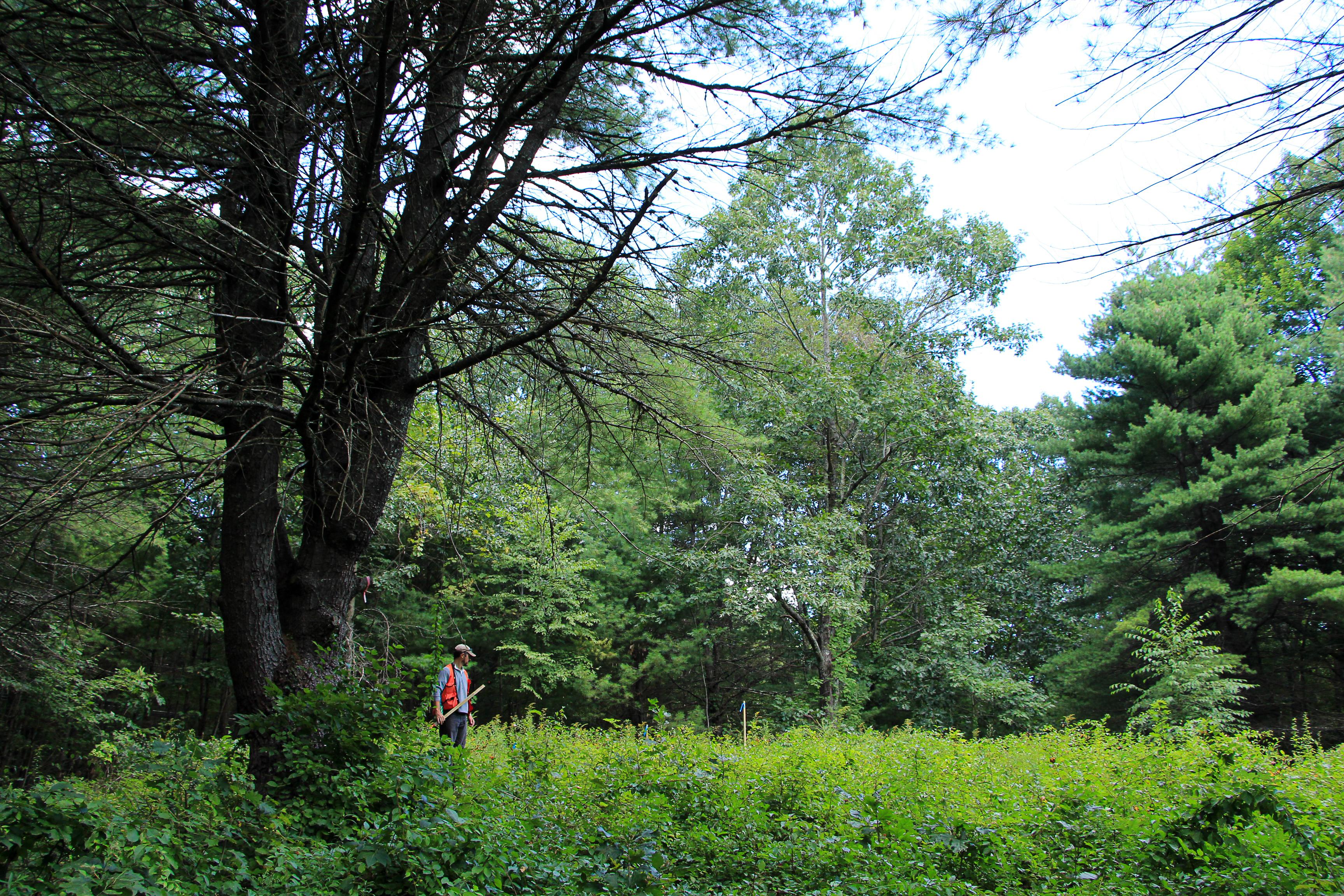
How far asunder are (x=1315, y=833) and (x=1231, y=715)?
9110 millimetres

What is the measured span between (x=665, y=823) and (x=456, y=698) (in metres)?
3.73

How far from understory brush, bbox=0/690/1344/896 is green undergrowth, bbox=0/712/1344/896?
0.01 meters

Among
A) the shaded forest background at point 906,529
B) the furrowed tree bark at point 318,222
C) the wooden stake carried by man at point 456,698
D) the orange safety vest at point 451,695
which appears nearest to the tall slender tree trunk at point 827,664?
the shaded forest background at point 906,529

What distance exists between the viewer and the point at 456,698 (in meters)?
7.14

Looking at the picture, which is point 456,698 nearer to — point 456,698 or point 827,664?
point 456,698

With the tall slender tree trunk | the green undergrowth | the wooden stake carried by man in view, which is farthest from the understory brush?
the tall slender tree trunk

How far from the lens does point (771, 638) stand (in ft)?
68.1

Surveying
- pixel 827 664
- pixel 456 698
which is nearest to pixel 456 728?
pixel 456 698

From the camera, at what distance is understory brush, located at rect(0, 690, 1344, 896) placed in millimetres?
2561

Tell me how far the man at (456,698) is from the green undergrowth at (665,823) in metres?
1.56

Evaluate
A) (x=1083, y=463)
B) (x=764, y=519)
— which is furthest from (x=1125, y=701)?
(x=764, y=519)

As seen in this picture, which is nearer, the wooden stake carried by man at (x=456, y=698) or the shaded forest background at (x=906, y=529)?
the wooden stake carried by man at (x=456, y=698)

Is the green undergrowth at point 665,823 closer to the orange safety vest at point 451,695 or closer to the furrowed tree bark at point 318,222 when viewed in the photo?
the furrowed tree bark at point 318,222

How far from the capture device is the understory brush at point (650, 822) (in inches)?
101
